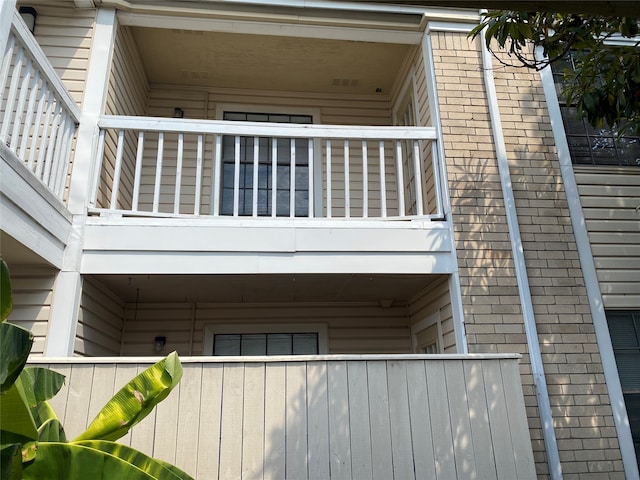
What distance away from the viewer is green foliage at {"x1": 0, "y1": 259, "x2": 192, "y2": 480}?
183cm

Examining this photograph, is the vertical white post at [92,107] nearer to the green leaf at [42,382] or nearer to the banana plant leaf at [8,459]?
the green leaf at [42,382]

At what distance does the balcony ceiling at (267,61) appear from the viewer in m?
6.27

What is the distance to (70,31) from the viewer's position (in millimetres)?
5344

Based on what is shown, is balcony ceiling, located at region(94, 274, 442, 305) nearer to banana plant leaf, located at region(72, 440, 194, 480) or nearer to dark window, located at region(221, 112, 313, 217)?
dark window, located at region(221, 112, 313, 217)

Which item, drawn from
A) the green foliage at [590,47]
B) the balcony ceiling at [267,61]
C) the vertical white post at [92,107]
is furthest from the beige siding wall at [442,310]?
the vertical white post at [92,107]

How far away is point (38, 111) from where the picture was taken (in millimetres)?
3992

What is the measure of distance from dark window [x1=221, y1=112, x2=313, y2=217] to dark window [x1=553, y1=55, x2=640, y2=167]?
11.6 feet

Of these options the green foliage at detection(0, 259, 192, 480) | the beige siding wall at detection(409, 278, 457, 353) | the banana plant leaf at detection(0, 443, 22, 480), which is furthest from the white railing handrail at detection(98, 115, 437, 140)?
the banana plant leaf at detection(0, 443, 22, 480)

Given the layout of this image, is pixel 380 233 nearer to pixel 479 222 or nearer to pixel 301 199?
pixel 479 222

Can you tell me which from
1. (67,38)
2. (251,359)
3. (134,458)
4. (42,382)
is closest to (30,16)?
(67,38)

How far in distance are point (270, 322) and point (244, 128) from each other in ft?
8.50

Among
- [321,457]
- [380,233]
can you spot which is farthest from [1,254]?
[380,233]

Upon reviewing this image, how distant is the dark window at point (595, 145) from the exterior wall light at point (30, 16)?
623 centimetres

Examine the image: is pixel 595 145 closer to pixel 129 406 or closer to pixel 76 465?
pixel 129 406
